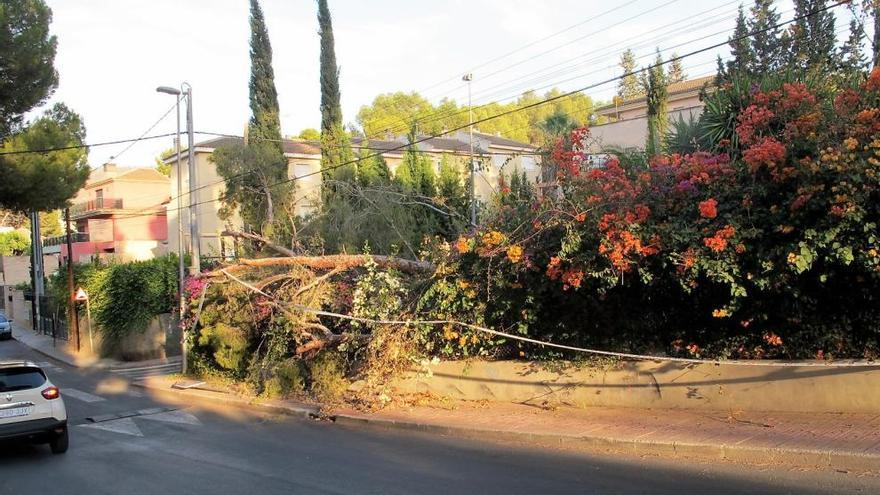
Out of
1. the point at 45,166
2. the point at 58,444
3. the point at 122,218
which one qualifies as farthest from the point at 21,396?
the point at 122,218

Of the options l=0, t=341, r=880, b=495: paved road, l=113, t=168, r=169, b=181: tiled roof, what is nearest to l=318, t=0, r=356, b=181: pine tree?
l=0, t=341, r=880, b=495: paved road

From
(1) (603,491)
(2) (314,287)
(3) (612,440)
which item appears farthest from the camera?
(2) (314,287)

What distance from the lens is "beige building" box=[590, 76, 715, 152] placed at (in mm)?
23922

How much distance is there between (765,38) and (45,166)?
28603 millimetres

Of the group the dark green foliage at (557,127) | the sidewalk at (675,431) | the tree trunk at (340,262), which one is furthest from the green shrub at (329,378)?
the dark green foliage at (557,127)

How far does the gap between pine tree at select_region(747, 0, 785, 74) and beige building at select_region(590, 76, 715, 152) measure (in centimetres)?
230

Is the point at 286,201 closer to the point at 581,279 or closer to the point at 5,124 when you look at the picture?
the point at 5,124

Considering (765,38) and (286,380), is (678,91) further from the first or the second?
(286,380)

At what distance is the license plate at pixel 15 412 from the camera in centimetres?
935

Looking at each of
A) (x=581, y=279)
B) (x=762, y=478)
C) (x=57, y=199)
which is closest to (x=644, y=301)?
(x=581, y=279)

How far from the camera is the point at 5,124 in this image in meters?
18.1

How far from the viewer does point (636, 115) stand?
41.8 meters

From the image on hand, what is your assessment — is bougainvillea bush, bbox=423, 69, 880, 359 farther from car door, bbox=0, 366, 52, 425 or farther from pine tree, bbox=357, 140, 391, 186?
pine tree, bbox=357, 140, 391, 186

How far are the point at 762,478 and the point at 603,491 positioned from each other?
1591 millimetres
